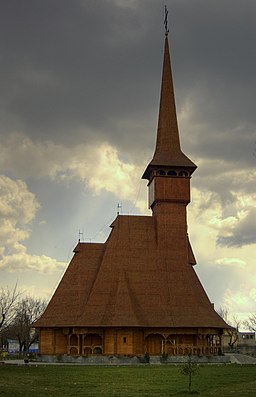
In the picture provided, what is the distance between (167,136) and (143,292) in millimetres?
16549

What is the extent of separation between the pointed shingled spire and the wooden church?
166 mm

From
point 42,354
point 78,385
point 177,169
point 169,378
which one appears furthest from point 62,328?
point 78,385

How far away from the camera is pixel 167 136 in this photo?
A: 61719 mm

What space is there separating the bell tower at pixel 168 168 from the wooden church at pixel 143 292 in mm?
97

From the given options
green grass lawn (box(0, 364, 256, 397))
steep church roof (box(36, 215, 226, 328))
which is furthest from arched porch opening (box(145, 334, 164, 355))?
green grass lawn (box(0, 364, 256, 397))

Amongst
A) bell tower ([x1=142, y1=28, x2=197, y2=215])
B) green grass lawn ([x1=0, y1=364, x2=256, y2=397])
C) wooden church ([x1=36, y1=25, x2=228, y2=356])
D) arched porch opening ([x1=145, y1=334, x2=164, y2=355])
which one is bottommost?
green grass lawn ([x1=0, y1=364, x2=256, y2=397])

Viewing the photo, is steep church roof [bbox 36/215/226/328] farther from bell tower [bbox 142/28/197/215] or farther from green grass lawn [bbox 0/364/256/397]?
green grass lawn [bbox 0/364/256/397]

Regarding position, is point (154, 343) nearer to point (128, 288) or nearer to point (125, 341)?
point (125, 341)

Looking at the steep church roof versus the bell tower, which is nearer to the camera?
the steep church roof

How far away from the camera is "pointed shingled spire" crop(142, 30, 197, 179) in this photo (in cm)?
5928

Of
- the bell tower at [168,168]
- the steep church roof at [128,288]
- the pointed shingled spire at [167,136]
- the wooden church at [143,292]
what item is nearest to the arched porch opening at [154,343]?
the wooden church at [143,292]

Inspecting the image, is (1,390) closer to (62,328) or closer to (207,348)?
(62,328)

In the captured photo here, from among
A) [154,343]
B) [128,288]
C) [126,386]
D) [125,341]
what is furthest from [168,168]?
[126,386]

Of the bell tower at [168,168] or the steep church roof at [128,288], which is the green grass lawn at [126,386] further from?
the bell tower at [168,168]
